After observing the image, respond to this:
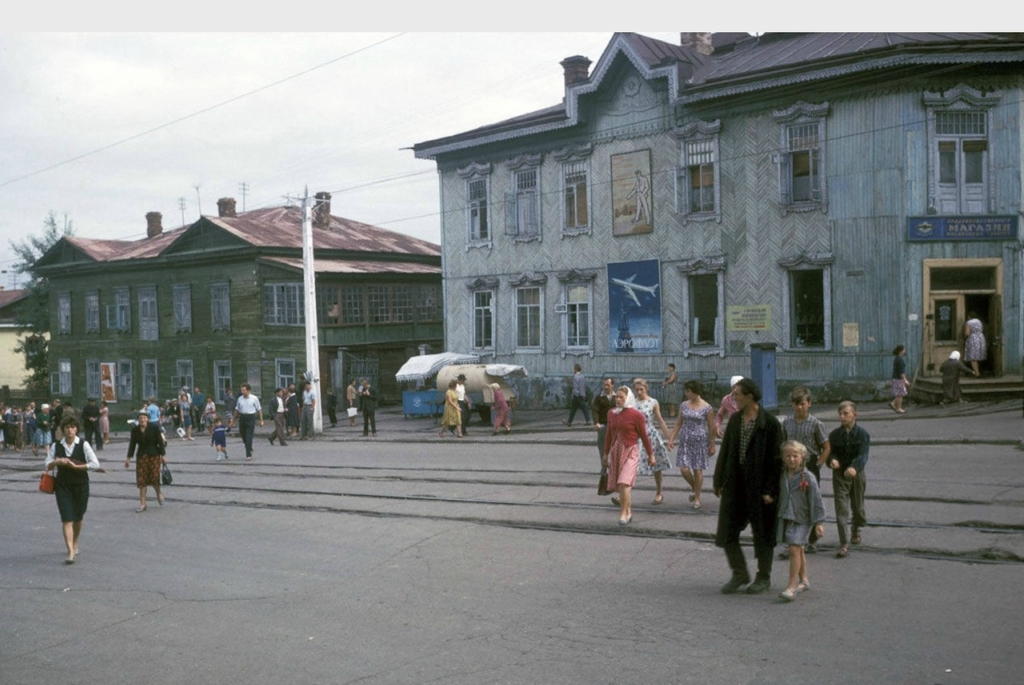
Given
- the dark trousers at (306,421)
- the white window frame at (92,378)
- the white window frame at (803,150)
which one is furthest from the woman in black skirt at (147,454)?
the white window frame at (92,378)

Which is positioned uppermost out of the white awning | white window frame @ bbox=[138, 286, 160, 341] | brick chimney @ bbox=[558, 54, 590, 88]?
brick chimney @ bbox=[558, 54, 590, 88]

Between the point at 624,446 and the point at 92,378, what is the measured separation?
45339mm

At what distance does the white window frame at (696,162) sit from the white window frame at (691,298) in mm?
1249

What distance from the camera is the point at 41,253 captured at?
5775 centimetres

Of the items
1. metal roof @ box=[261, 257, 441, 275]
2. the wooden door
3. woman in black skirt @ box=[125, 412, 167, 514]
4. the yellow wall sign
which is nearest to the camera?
woman in black skirt @ box=[125, 412, 167, 514]

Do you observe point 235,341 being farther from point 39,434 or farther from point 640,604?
point 640,604

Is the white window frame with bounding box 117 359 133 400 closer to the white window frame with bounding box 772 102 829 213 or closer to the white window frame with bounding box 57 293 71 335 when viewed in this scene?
the white window frame with bounding box 57 293 71 335

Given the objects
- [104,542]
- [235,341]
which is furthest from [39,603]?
Result: [235,341]

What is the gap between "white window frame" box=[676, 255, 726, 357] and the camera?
97.0ft

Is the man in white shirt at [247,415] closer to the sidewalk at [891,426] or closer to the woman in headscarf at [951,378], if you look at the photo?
the sidewalk at [891,426]

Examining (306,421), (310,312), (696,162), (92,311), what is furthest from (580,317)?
(92,311)

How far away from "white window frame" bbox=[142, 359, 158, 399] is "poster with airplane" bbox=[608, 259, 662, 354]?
26.0 m

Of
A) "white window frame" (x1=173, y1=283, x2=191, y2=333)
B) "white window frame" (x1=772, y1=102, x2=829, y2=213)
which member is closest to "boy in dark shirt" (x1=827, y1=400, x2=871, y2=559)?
"white window frame" (x1=772, y1=102, x2=829, y2=213)

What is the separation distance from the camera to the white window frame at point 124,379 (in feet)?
166
